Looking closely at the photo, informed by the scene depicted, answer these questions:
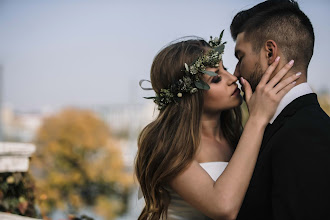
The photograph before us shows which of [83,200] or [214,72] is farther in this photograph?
[83,200]

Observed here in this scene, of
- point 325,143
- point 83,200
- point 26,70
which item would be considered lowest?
point 83,200

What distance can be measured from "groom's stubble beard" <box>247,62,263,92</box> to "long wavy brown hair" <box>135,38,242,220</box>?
0.35m

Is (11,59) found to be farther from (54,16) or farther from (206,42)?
(206,42)

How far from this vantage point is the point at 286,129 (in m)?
2.09

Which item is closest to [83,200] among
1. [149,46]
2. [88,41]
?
[149,46]

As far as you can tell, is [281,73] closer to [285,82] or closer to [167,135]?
[285,82]

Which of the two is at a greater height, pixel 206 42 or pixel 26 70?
pixel 206 42

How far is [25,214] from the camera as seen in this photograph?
4.42 meters

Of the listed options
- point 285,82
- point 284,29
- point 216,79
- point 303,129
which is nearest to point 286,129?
point 303,129

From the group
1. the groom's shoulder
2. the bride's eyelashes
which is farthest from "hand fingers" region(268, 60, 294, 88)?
the bride's eyelashes

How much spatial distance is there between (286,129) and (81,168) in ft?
97.1

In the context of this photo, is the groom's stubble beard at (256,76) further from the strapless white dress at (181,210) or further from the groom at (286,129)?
the strapless white dress at (181,210)

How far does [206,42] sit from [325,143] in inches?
45.6

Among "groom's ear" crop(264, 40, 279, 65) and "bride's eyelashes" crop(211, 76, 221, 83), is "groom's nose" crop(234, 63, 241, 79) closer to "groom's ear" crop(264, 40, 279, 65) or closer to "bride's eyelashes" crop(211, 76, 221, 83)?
"bride's eyelashes" crop(211, 76, 221, 83)
